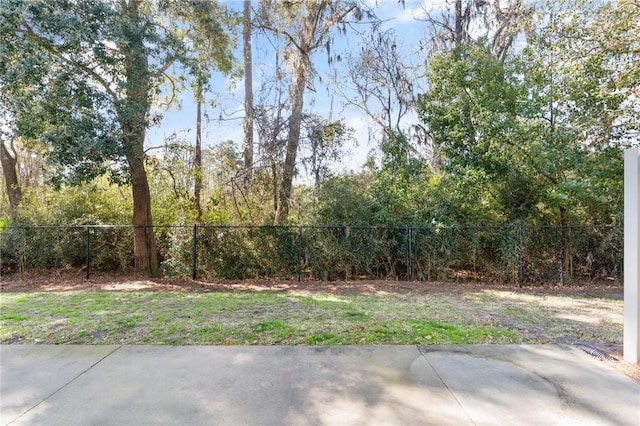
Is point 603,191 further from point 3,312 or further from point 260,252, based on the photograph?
point 3,312

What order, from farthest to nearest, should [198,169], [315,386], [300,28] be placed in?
1. [300,28]
2. [198,169]
3. [315,386]

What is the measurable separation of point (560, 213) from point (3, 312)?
38.4 ft

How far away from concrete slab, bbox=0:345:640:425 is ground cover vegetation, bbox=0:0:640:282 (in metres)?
4.89

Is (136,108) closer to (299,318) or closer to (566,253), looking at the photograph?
(299,318)

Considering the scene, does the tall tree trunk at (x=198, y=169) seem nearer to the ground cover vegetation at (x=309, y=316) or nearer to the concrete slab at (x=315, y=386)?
the ground cover vegetation at (x=309, y=316)

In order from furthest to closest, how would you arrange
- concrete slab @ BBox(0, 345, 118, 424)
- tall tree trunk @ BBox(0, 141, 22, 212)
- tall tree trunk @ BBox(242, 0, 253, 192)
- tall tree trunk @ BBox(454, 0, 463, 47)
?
tall tree trunk @ BBox(454, 0, 463, 47)
tall tree trunk @ BBox(0, 141, 22, 212)
tall tree trunk @ BBox(242, 0, 253, 192)
concrete slab @ BBox(0, 345, 118, 424)

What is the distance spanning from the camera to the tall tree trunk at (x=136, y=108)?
7168 millimetres

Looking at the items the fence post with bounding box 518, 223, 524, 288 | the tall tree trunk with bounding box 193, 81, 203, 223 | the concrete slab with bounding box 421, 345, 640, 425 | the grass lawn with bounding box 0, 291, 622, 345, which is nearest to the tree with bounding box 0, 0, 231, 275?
the tall tree trunk with bounding box 193, 81, 203, 223

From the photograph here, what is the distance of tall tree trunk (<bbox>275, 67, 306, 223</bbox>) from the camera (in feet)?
31.4

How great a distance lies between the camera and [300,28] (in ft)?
35.9

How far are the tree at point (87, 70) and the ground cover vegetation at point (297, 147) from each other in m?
0.03

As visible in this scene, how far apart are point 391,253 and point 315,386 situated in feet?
20.4

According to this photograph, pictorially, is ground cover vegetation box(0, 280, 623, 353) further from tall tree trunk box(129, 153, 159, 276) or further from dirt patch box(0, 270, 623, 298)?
tall tree trunk box(129, 153, 159, 276)

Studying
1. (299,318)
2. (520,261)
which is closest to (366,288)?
(299,318)
